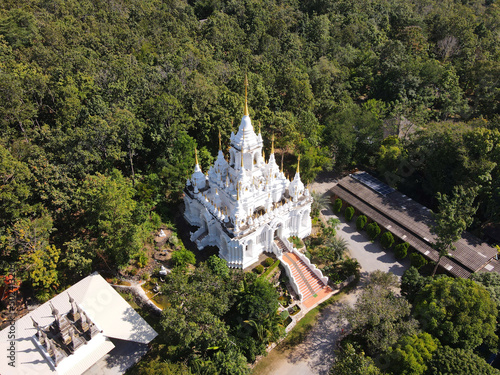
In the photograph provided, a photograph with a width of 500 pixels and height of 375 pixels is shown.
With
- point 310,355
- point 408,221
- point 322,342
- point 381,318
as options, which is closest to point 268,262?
point 322,342

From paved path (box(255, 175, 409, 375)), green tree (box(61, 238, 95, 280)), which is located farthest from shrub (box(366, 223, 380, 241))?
green tree (box(61, 238, 95, 280))

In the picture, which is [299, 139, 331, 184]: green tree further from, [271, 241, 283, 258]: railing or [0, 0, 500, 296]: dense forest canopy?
[271, 241, 283, 258]: railing

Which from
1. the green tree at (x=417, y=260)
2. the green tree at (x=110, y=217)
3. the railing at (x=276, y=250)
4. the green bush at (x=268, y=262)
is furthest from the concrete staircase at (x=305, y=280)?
the green tree at (x=110, y=217)

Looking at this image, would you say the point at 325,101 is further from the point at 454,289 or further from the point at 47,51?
the point at 47,51

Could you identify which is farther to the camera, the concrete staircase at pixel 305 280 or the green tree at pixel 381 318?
the concrete staircase at pixel 305 280

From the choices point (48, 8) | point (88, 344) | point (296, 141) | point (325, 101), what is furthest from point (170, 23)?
point (88, 344)

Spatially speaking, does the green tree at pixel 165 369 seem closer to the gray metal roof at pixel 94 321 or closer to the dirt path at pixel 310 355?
the gray metal roof at pixel 94 321
